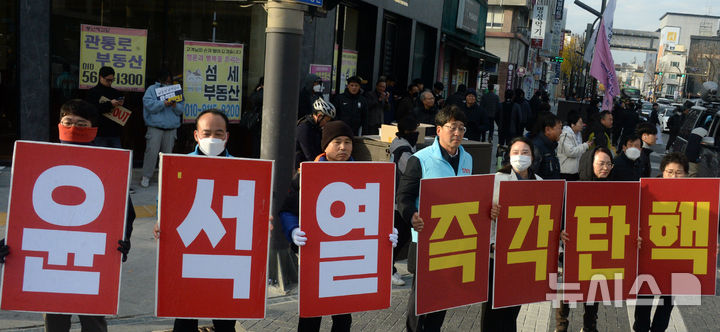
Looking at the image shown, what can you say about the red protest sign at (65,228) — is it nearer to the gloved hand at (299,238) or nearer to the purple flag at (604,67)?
the gloved hand at (299,238)

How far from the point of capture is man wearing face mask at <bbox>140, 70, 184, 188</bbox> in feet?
31.8

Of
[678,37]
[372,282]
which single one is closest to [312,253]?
[372,282]

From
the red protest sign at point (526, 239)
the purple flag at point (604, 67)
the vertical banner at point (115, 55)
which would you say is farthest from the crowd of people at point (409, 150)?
the purple flag at point (604, 67)

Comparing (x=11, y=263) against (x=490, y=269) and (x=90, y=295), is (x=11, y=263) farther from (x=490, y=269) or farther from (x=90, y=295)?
(x=490, y=269)

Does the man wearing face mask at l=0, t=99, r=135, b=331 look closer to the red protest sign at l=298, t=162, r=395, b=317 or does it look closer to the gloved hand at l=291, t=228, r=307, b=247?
the gloved hand at l=291, t=228, r=307, b=247

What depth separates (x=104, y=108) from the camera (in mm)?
8758

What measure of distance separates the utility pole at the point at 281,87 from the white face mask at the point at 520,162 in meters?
2.07

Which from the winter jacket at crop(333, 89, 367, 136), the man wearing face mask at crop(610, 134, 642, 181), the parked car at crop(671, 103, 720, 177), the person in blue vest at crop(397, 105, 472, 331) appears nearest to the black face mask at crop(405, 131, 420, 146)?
the person in blue vest at crop(397, 105, 472, 331)

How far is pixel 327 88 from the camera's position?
1357 cm

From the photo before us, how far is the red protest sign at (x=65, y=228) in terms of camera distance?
3750 millimetres

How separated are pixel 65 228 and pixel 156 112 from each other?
6129 mm

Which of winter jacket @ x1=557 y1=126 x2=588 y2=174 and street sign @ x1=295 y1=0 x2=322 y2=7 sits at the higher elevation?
street sign @ x1=295 y1=0 x2=322 y2=7

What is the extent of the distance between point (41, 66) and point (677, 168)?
8.22 metres

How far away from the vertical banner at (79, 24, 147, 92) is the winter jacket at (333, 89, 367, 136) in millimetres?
3180
